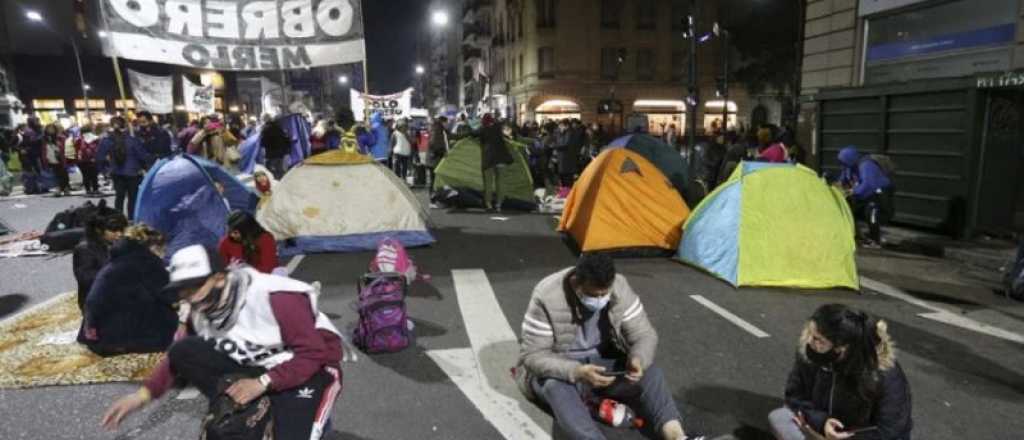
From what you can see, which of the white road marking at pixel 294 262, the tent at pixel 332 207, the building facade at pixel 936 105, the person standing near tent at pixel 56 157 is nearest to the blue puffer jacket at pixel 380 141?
the tent at pixel 332 207

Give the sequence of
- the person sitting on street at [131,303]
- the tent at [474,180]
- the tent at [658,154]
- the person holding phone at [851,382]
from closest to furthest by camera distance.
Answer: the person holding phone at [851,382] → the person sitting on street at [131,303] → the tent at [658,154] → the tent at [474,180]

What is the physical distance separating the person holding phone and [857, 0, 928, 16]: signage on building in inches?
371

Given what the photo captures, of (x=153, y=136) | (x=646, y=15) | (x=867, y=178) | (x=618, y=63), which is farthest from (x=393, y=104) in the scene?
(x=646, y=15)

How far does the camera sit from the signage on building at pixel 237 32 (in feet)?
24.6

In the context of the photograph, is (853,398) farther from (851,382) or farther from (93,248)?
(93,248)

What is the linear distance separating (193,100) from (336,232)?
12690 mm

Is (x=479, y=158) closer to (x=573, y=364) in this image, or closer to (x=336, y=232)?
(x=336, y=232)

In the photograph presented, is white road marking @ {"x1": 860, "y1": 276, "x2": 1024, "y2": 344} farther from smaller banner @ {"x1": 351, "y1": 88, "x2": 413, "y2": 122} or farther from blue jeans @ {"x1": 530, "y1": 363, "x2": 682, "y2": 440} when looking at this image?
smaller banner @ {"x1": 351, "y1": 88, "x2": 413, "y2": 122}

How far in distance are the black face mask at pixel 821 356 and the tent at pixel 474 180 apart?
8897mm

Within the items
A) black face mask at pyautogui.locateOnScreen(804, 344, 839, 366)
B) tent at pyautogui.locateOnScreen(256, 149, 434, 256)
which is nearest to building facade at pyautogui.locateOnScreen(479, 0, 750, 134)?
tent at pyautogui.locateOnScreen(256, 149, 434, 256)

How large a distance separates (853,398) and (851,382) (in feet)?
0.30

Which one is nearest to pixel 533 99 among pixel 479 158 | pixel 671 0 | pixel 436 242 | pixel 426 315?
pixel 671 0

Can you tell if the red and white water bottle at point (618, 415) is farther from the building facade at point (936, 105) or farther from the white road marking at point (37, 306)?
the building facade at point (936, 105)

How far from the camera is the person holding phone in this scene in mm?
2943
